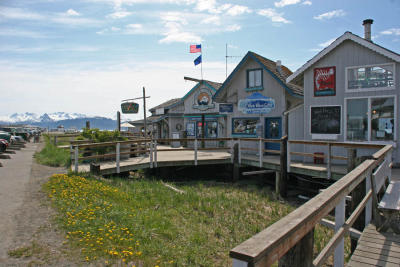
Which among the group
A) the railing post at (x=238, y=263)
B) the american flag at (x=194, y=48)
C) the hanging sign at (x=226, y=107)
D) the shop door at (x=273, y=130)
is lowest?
the railing post at (x=238, y=263)

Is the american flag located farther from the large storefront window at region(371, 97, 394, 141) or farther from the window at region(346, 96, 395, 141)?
the large storefront window at region(371, 97, 394, 141)

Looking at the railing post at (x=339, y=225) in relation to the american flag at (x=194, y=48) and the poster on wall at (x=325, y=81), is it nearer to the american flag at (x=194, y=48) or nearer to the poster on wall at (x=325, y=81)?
the poster on wall at (x=325, y=81)

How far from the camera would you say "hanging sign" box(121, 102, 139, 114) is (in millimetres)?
28578

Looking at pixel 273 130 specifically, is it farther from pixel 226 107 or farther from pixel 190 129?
pixel 190 129

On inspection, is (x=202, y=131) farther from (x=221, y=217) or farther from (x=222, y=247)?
(x=222, y=247)

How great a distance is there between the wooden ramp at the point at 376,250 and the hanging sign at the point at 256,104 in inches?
501

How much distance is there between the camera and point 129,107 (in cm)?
2870

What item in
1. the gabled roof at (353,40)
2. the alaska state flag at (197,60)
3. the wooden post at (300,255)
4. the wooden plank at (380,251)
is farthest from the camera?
the alaska state flag at (197,60)

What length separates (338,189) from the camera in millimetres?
2826

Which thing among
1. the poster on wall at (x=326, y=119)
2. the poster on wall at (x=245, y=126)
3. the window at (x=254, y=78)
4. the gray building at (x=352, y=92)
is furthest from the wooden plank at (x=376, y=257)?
the window at (x=254, y=78)

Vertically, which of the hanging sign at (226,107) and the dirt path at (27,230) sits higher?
the hanging sign at (226,107)

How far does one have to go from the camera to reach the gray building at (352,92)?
38.5 feet

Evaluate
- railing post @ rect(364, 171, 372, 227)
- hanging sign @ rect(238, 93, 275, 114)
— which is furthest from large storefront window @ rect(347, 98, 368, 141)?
railing post @ rect(364, 171, 372, 227)

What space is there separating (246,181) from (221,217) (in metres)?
6.90
